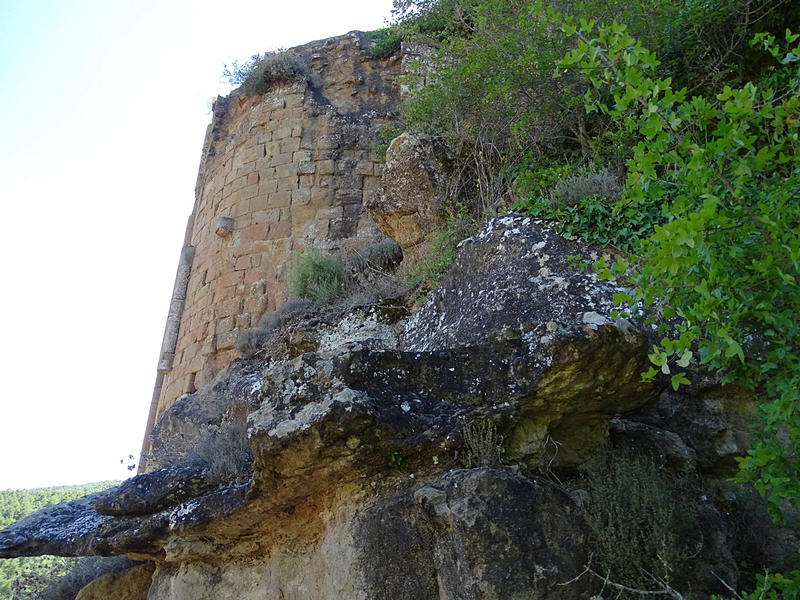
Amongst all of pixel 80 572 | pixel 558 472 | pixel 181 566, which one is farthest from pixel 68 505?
pixel 558 472

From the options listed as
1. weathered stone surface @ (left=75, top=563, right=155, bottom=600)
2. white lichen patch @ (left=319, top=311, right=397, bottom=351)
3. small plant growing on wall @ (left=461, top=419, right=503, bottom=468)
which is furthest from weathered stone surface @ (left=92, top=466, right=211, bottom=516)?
small plant growing on wall @ (left=461, top=419, right=503, bottom=468)

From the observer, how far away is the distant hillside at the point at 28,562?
6.75 m

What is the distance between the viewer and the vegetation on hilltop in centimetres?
296

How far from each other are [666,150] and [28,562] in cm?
1301

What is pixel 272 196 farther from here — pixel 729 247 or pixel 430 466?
pixel 729 247

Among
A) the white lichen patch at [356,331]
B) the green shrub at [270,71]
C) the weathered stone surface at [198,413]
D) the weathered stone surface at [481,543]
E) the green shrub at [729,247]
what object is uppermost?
the green shrub at [270,71]

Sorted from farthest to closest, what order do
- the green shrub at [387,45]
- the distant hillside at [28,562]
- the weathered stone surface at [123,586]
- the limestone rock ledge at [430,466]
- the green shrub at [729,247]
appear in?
the green shrub at [387,45]
the distant hillside at [28,562]
the weathered stone surface at [123,586]
the limestone rock ledge at [430,466]
the green shrub at [729,247]

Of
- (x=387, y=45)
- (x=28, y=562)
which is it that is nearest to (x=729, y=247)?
(x=387, y=45)

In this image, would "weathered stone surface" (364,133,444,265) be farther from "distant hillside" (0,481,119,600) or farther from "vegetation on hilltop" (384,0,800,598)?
"distant hillside" (0,481,119,600)

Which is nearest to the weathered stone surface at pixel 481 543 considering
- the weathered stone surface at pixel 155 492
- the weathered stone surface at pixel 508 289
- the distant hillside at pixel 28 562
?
the weathered stone surface at pixel 508 289

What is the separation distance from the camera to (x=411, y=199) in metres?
7.71

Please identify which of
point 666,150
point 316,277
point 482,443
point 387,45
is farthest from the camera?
point 387,45

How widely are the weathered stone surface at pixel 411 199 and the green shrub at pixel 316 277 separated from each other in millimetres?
825

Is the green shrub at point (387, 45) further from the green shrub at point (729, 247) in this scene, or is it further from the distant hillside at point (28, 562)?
the green shrub at point (729, 247)
